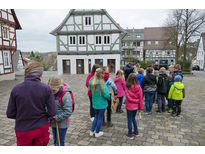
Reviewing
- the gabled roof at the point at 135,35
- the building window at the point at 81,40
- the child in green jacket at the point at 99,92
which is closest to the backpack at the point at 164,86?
the child in green jacket at the point at 99,92

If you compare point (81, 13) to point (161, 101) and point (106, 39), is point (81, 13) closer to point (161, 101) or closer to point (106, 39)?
point (106, 39)

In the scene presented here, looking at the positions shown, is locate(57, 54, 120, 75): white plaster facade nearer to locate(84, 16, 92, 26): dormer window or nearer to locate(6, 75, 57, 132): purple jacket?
locate(84, 16, 92, 26): dormer window

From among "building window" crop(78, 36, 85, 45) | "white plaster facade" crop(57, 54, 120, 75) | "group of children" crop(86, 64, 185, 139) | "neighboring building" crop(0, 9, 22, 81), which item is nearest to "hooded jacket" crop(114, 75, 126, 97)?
"group of children" crop(86, 64, 185, 139)

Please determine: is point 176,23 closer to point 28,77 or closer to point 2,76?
point 2,76

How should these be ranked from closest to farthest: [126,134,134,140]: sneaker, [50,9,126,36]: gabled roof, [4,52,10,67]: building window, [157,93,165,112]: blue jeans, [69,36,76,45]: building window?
[126,134,134,140]: sneaker < [157,93,165,112]: blue jeans < [4,52,10,67]: building window < [50,9,126,36]: gabled roof < [69,36,76,45]: building window

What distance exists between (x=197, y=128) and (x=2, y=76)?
1661 centimetres

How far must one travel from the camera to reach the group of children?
12.5 ft

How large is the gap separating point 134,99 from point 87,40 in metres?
18.7

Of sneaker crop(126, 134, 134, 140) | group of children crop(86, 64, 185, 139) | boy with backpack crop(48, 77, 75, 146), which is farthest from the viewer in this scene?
sneaker crop(126, 134, 134, 140)

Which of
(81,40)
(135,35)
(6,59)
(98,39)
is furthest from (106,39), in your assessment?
(135,35)

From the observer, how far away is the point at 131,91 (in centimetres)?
392

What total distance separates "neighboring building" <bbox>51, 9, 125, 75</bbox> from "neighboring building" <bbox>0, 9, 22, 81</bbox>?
5.09 meters

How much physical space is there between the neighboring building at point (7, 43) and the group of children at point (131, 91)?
46.1ft

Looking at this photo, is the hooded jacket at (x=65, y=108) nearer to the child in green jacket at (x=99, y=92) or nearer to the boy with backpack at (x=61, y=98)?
the boy with backpack at (x=61, y=98)
